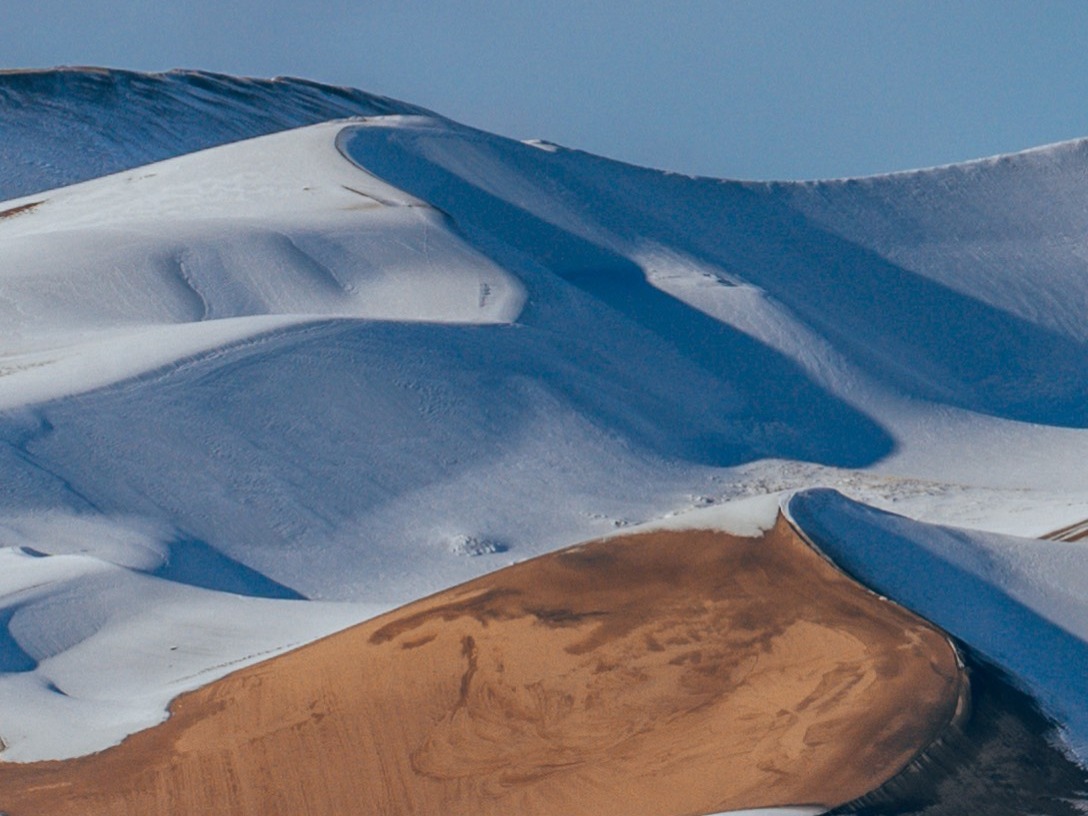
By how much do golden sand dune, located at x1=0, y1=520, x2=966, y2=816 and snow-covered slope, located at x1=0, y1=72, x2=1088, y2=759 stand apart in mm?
528

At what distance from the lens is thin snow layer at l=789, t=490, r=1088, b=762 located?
812cm

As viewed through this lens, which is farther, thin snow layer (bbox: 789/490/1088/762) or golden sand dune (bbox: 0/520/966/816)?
thin snow layer (bbox: 789/490/1088/762)

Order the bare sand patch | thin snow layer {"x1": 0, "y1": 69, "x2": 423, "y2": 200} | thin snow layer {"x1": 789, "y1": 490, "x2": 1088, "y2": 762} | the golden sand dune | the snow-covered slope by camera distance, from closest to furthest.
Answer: the golden sand dune
thin snow layer {"x1": 789, "y1": 490, "x2": 1088, "y2": 762}
the snow-covered slope
the bare sand patch
thin snow layer {"x1": 0, "y1": 69, "x2": 423, "y2": 200}

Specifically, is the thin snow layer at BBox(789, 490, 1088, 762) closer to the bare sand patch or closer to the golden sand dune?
the golden sand dune

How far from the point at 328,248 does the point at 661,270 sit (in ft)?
11.7

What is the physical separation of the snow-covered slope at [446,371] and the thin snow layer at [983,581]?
2.35m

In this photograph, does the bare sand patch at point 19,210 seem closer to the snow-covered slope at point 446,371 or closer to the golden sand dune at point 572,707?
the snow-covered slope at point 446,371

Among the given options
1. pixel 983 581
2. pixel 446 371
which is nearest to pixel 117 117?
pixel 446 371

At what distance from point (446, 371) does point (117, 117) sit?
1511 centimetres

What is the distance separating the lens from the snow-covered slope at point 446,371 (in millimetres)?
10312

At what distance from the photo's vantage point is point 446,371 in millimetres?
13180

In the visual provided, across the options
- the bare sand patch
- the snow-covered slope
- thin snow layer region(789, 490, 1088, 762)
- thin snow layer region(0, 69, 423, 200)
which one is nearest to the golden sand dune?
thin snow layer region(789, 490, 1088, 762)

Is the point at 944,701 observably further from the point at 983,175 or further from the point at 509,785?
the point at 983,175

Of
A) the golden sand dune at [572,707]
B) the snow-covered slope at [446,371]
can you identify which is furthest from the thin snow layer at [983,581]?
the snow-covered slope at [446,371]
